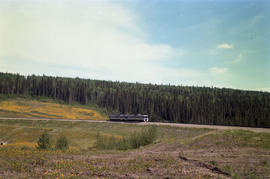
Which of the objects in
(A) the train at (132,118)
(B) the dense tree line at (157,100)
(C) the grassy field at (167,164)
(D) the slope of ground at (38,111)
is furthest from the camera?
(B) the dense tree line at (157,100)

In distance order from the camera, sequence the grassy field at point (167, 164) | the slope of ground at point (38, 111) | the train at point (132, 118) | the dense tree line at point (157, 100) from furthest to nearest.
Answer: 1. the dense tree line at point (157, 100)
2. the slope of ground at point (38, 111)
3. the train at point (132, 118)
4. the grassy field at point (167, 164)

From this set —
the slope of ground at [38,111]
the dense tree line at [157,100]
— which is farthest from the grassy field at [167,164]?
the slope of ground at [38,111]

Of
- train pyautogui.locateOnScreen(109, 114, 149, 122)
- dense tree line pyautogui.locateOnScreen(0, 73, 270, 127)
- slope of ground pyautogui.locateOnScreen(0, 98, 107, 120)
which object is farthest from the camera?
dense tree line pyautogui.locateOnScreen(0, 73, 270, 127)

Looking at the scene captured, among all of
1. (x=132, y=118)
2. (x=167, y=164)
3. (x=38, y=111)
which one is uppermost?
(x=167, y=164)

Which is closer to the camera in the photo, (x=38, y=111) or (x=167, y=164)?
(x=167, y=164)

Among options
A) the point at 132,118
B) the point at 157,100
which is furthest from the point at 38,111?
the point at 157,100

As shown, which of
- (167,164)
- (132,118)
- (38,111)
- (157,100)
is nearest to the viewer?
(167,164)

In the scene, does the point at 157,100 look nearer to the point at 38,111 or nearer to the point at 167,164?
the point at 38,111

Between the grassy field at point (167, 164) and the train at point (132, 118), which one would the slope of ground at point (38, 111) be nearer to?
the train at point (132, 118)

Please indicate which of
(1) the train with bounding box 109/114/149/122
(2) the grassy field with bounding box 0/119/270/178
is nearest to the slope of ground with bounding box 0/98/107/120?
→ (1) the train with bounding box 109/114/149/122

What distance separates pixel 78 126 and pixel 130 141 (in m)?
35.5

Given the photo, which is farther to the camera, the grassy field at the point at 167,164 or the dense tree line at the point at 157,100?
the dense tree line at the point at 157,100

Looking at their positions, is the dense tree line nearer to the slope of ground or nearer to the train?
the slope of ground

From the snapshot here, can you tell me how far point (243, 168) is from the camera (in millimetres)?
15531
